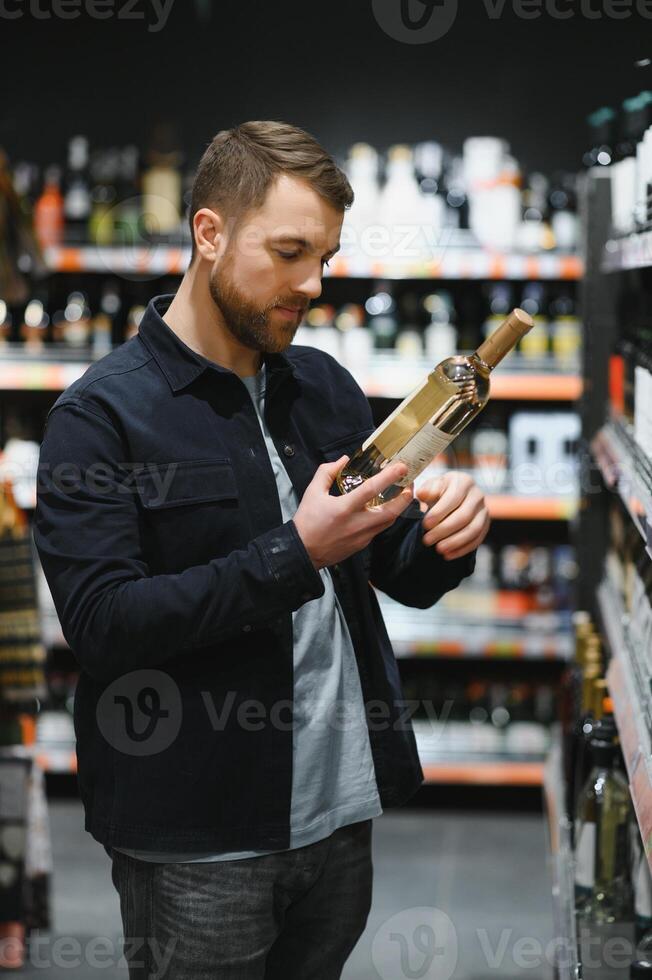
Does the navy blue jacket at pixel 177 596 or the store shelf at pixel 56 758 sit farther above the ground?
the navy blue jacket at pixel 177 596

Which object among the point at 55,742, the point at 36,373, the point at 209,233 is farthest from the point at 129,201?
the point at 209,233

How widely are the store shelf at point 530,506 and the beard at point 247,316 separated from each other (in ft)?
9.07

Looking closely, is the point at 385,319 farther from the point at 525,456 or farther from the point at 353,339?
the point at 525,456

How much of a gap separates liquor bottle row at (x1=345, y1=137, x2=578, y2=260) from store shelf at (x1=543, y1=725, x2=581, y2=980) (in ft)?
5.75

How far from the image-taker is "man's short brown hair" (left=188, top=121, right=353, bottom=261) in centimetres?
158

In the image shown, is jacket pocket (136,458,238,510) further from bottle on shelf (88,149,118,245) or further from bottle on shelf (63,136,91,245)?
bottle on shelf (63,136,91,245)

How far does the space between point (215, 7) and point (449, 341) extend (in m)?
1.48

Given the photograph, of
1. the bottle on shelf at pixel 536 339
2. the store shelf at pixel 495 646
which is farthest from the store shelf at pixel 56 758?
the bottle on shelf at pixel 536 339

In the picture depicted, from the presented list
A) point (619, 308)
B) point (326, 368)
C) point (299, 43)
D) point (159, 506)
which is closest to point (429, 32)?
point (299, 43)

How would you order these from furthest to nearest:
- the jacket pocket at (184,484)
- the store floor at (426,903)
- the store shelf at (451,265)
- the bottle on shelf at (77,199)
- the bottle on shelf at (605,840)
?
1. the bottle on shelf at (77,199)
2. the store shelf at (451,265)
3. the store floor at (426,903)
4. the bottle on shelf at (605,840)
5. the jacket pocket at (184,484)

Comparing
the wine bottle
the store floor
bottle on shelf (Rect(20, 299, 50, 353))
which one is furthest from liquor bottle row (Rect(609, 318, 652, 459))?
bottle on shelf (Rect(20, 299, 50, 353))

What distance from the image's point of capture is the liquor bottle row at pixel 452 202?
4.33 meters

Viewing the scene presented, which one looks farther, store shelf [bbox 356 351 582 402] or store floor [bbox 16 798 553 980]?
store shelf [bbox 356 351 582 402]

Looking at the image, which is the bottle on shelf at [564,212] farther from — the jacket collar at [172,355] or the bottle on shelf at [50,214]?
the jacket collar at [172,355]
